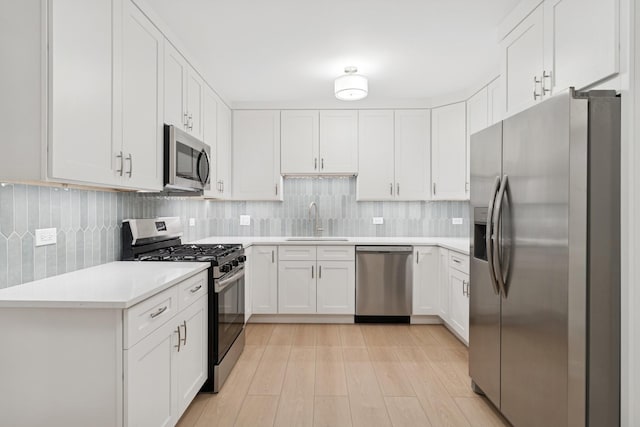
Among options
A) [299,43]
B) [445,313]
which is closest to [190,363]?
[299,43]

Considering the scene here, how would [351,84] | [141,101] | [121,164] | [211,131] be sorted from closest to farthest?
1. [121,164]
2. [141,101]
3. [351,84]
4. [211,131]

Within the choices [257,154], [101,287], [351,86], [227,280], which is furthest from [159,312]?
[257,154]

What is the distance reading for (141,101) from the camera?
2180mm

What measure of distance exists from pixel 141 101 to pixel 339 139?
98.7 inches

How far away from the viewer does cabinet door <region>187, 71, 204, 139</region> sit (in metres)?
2.97

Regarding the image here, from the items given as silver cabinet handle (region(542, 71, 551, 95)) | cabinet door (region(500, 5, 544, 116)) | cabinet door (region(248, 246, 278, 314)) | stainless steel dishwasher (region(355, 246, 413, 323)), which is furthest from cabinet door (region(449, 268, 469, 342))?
cabinet door (region(248, 246, 278, 314))

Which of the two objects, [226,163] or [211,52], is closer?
[211,52]

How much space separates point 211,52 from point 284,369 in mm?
2590

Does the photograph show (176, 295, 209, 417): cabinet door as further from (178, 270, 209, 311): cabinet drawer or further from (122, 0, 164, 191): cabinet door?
(122, 0, 164, 191): cabinet door

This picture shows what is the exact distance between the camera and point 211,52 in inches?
118

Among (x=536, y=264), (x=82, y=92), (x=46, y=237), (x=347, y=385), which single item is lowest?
(x=347, y=385)

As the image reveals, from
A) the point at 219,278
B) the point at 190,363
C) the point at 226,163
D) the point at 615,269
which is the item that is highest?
the point at 226,163

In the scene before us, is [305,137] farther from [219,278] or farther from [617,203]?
[617,203]

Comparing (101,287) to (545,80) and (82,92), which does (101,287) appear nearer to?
(82,92)
